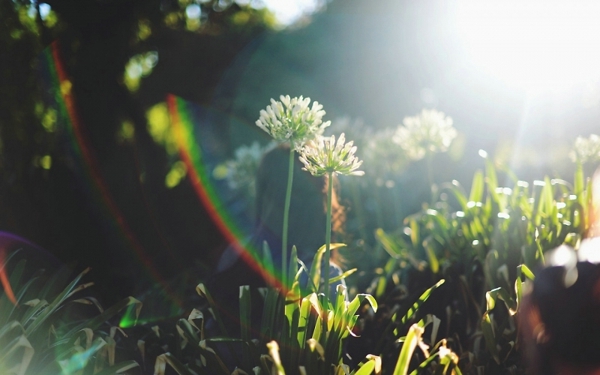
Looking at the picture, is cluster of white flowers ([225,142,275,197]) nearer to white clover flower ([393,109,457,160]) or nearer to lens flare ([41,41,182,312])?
lens flare ([41,41,182,312])

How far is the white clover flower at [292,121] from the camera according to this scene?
1937 mm

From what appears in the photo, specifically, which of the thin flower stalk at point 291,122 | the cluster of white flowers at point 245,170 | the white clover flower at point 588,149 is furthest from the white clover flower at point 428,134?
the thin flower stalk at point 291,122

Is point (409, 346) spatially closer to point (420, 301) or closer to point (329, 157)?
point (420, 301)

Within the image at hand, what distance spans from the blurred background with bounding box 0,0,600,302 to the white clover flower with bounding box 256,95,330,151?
215 cm

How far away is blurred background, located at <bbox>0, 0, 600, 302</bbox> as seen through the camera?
12.5 feet

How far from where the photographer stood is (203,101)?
638 cm

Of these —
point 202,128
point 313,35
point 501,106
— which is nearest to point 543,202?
point 202,128

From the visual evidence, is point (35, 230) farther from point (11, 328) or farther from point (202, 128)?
point (202, 128)

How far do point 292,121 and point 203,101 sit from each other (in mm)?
4670

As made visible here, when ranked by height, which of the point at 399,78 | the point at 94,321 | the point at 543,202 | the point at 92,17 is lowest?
the point at 94,321

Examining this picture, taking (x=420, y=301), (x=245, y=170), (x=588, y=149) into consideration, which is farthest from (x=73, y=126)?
(x=588, y=149)

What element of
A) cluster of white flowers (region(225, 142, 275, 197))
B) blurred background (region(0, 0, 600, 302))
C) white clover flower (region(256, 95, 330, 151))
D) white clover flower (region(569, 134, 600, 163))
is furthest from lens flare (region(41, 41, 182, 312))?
white clover flower (region(569, 134, 600, 163))

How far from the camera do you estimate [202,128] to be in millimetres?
6617

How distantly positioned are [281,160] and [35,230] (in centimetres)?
195
